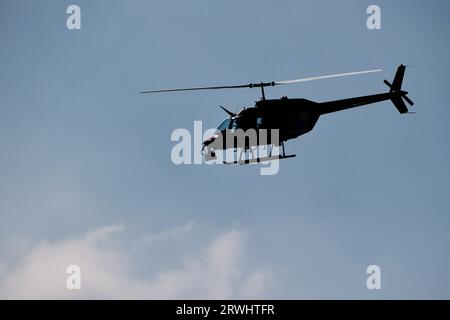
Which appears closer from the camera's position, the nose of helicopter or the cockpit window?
the nose of helicopter

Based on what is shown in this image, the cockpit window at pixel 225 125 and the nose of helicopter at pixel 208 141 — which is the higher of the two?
the cockpit window at pixel 225 125

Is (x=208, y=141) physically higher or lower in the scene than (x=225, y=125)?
lower

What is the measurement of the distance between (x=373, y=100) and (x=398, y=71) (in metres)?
4.21

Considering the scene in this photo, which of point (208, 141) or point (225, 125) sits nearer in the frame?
point (208, 141)

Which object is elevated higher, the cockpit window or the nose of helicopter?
the cockpit window

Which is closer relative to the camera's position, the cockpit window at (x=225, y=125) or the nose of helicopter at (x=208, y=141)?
the nose of helicopter at (x=208, y=141)
